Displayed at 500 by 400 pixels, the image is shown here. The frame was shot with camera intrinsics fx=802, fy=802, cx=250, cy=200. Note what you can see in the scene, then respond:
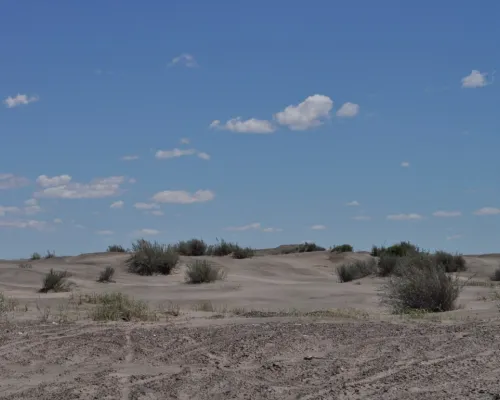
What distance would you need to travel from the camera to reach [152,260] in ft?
104

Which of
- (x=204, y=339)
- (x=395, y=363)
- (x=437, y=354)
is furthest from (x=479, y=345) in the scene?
(x=204, y=339)

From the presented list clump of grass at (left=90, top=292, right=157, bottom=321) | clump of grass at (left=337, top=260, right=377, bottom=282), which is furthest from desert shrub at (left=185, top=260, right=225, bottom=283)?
clump of grass at (left=90, top=292, right=157, bottom=321)

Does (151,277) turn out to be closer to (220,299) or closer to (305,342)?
(220,299)

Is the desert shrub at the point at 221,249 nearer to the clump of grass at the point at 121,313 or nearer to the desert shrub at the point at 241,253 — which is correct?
the desert shrub at the point at 241,253

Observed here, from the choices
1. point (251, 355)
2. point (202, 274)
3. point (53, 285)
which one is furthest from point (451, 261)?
point (251, 355)

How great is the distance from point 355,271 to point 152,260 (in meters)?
7.97

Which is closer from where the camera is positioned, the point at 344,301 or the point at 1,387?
the point at 1,387

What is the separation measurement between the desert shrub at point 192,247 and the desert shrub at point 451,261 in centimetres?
1297

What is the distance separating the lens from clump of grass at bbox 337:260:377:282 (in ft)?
98.1

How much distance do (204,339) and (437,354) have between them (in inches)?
138

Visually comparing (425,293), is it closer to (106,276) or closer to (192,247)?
(106,276)

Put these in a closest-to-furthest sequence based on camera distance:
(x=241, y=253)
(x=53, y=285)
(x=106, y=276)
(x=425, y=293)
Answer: (x=425, y=293), (x=53, y=285), (x=106, y=276), (x=241, y=253)

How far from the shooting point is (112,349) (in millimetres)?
11375

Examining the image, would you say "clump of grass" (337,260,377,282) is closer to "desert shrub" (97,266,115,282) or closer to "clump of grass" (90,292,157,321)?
"desert shrub" (97,266,115,282)
